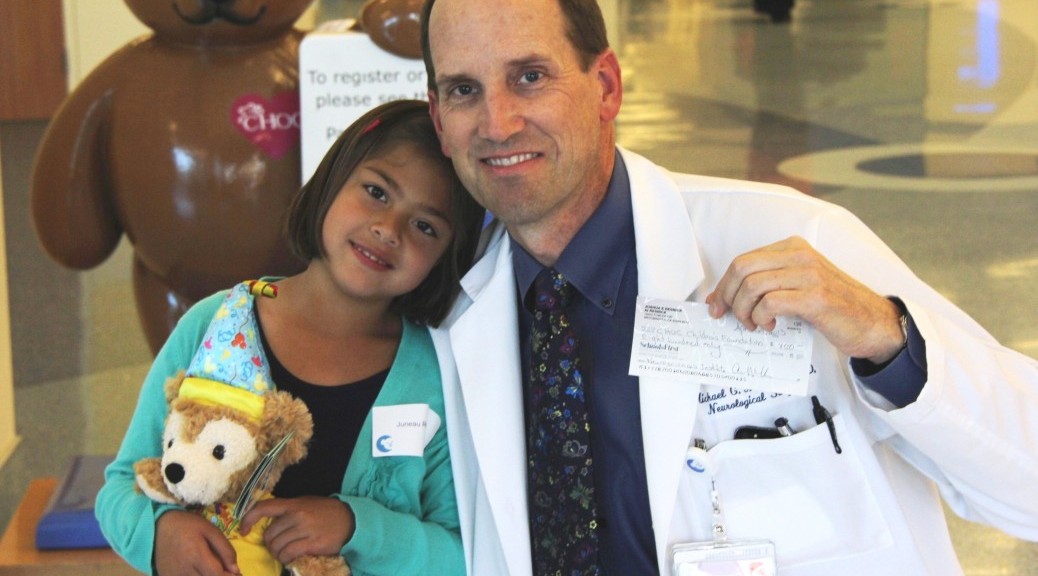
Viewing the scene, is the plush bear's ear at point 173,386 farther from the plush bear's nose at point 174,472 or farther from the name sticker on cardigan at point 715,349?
the name sticker on cardigan at point 715,349

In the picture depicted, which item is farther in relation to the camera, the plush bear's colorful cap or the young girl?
the young girl

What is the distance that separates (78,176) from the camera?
2998mm

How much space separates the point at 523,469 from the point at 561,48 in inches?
22.8

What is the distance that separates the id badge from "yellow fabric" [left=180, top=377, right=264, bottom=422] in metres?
0.56

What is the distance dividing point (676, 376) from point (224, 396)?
1.86ft

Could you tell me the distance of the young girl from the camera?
1.68 meters

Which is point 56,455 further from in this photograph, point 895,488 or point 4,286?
point 895,488

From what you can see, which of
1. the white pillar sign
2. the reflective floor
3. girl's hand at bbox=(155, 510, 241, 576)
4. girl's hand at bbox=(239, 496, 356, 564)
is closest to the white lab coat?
girl's hand at bbox=(239, 496, 356, 564)

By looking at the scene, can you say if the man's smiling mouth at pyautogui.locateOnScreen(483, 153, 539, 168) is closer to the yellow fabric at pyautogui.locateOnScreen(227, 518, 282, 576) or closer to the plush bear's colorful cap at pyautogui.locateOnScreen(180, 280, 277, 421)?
the plush bear's colorful cap at pyautogui.locateOnScreen(180, 280, 277, 421)

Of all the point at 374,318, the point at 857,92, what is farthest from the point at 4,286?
the point at 857,92

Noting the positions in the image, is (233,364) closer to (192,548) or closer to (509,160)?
(192,548)

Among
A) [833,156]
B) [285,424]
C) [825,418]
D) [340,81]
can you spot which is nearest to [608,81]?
[825,418]

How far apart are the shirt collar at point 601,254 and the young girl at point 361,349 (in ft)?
0.41

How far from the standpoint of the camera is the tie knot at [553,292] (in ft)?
5.79
